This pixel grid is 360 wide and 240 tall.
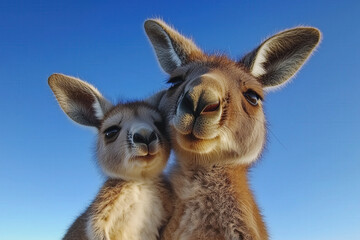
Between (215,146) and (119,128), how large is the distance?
1.42m

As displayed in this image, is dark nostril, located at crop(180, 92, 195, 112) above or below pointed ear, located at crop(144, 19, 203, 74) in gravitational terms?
below

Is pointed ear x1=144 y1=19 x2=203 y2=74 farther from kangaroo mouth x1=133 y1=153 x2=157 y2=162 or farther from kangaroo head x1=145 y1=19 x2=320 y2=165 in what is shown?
kangaroo mouth x1=133 y1=153 x2=157 y2=162

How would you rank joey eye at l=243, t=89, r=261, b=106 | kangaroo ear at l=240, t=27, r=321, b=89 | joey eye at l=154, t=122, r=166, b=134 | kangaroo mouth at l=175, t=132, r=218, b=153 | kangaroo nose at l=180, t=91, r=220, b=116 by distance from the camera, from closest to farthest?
kangaroo nose at l=180, t=91, r=220, b=116 < kangaroo mouth at l=175, t=132, r=218, b=153 < joey eye at l=243, t=89, r=261, b=106 < joey eye at l=154, t=122, r=166, b=134 < kangaroo ear at l=240, t=27, r=321, b=89

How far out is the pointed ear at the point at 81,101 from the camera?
4.69m

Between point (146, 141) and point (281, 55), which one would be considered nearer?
point (146, 141)

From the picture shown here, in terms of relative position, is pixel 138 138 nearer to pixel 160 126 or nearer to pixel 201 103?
pixel 160 126

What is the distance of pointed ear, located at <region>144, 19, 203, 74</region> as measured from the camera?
420cm

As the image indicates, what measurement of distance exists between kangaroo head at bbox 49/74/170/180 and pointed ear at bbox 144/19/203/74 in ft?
1.84

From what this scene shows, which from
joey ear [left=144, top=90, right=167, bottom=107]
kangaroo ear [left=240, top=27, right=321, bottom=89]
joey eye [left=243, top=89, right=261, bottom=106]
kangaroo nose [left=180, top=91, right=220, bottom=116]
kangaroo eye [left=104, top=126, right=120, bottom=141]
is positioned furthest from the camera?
joey ear [left=144, top=90, right=167, bottom=107]

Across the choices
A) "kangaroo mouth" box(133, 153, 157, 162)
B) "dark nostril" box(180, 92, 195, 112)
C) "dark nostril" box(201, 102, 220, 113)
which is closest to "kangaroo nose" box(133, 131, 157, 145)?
"kangaroo mouth" box(133, 153, 157, 162)

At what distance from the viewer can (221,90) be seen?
121 inches

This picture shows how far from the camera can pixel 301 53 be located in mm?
4164

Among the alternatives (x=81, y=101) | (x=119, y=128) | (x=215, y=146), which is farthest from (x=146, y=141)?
(x=81, y=101)

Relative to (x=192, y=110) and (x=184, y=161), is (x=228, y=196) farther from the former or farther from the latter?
(x=192, y=110)
